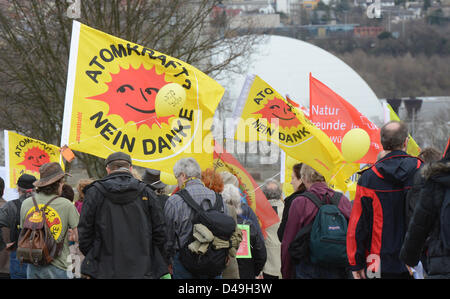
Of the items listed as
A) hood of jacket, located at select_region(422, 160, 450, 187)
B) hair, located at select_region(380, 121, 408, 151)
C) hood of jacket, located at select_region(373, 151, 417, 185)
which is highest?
hair, located at select_region(380, 121, 408, 151)

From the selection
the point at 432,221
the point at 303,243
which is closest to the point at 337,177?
the point at 303,243

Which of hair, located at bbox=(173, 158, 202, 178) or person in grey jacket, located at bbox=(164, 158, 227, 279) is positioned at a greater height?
hair, located at bbox=(173, 158, 202, 178)

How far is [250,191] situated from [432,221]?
11.1ft

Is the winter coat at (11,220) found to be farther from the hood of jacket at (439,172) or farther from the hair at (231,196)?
the hood of jacket at (439,172)

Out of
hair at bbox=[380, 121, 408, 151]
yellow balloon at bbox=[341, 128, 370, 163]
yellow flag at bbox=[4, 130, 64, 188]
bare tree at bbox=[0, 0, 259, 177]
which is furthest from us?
bare tree at bbox=[0, 0, 259, 177]

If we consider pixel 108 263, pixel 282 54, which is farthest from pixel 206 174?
pixel 282 54

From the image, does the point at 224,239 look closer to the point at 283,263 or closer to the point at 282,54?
the point at 283,263

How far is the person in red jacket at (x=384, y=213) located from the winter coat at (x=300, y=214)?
2.14 ft

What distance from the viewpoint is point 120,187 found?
501 cm

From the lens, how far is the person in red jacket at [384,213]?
5023 mm

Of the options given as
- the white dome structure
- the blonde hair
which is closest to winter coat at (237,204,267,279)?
the blonde hair

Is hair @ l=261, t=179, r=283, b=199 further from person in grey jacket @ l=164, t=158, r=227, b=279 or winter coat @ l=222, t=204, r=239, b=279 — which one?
person in grey jacket @ l=164, t=158, r=227, b=279

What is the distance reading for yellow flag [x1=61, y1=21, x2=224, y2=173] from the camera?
629 centimetres

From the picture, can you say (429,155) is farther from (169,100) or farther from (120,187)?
(120,187)
